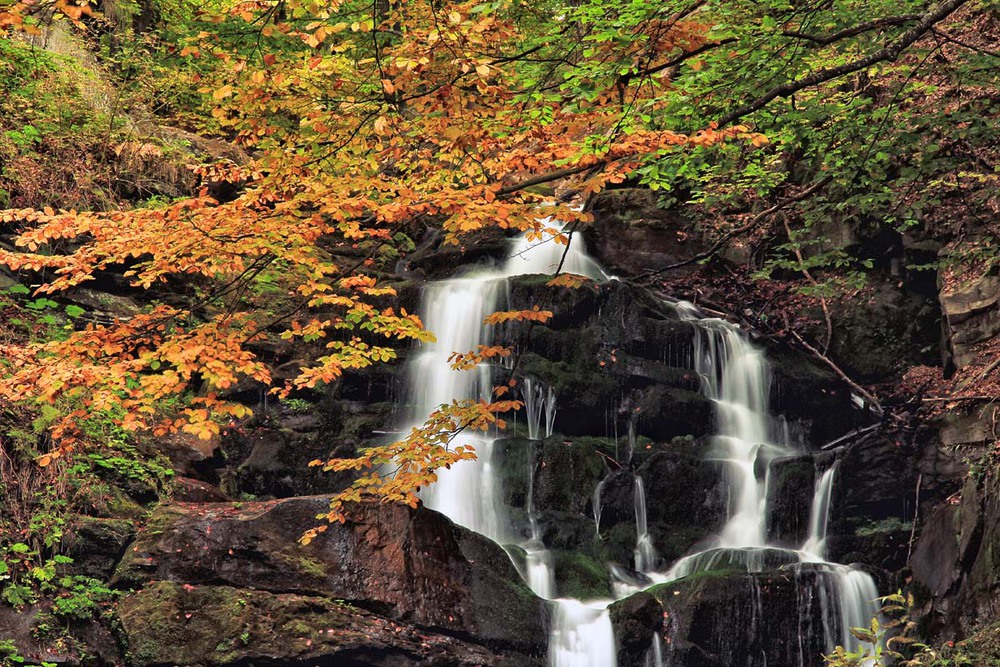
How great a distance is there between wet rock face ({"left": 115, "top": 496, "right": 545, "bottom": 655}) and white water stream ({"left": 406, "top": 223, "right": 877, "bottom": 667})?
31.5 inches

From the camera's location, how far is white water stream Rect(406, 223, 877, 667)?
9531 mm

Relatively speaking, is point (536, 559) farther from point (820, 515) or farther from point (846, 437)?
point (846, 437)

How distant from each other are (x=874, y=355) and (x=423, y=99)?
35.1 feet

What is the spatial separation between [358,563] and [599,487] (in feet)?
13.4

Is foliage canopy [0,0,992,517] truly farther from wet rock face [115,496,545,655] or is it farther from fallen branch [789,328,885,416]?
fallen branch [789,328,885,416]

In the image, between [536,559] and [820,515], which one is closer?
[536,559]

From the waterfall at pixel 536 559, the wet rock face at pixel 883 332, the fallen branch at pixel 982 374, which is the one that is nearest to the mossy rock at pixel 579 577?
the waterfall at pixel 536 559

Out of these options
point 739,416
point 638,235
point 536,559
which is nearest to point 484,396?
point 536,559

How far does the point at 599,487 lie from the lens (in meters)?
11.7

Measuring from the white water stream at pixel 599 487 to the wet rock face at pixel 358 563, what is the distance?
0.80 metres

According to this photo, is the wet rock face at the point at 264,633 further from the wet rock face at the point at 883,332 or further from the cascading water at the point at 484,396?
the wet rock face at the point at 883,332

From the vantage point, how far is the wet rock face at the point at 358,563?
8.45 metres

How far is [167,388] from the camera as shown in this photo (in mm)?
6145

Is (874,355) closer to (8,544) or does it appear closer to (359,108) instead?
(359,108)
